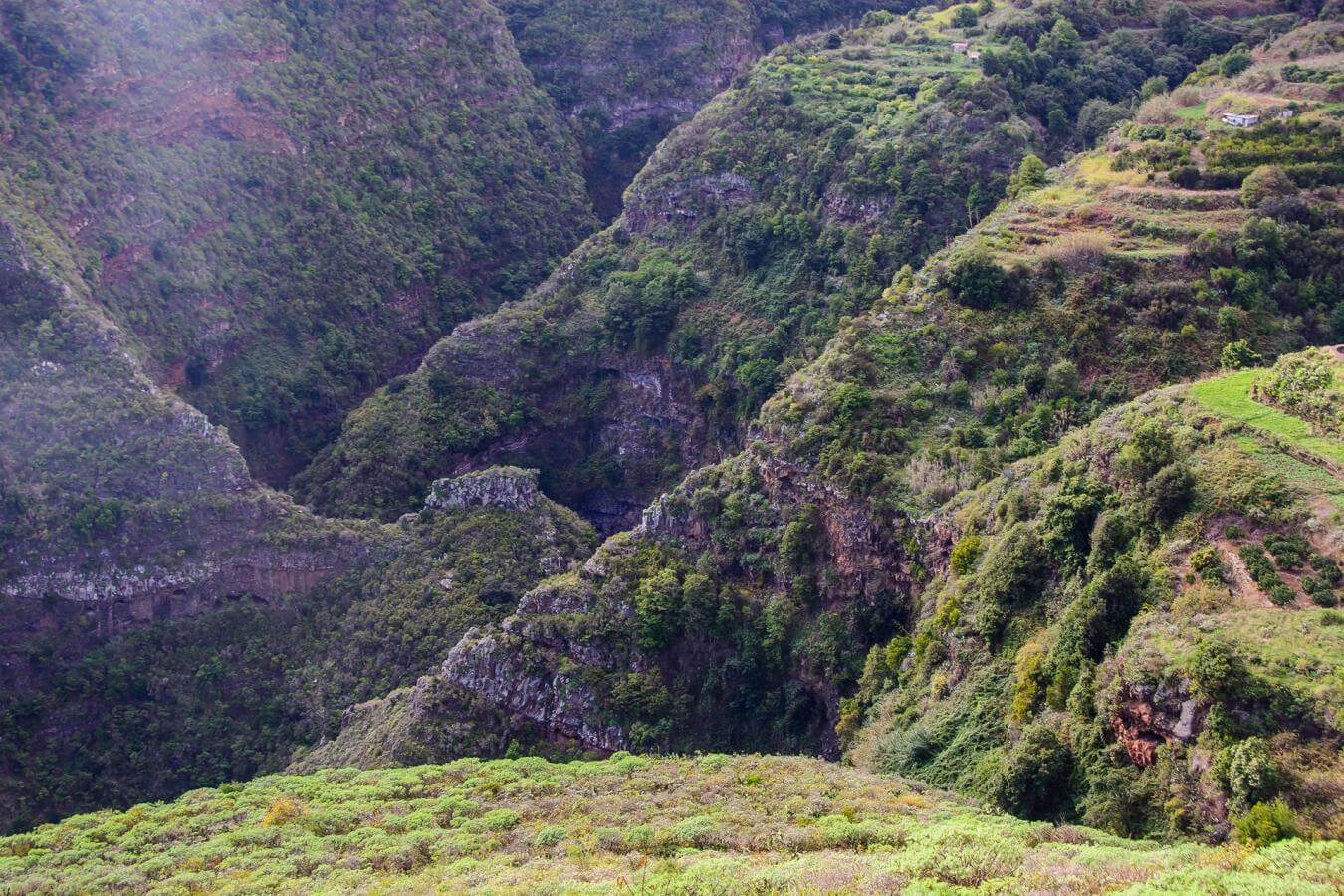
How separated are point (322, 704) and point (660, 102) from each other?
69.0m

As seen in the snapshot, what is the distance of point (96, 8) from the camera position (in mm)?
77062

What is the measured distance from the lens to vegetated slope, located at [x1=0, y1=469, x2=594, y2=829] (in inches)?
2144

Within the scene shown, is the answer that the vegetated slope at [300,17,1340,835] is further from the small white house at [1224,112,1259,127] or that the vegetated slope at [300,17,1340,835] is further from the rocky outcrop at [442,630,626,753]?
the small white house at [1224,112,1259,127]

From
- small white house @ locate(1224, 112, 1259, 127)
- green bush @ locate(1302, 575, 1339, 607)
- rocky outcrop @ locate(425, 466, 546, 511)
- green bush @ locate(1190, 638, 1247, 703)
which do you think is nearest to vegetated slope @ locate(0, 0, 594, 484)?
rocky outcrop @ locate(425, 466, 546, 511)

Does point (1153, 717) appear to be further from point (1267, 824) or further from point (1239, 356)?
point (1239, 356)

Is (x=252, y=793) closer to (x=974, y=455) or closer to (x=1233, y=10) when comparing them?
(x=974, y=455)

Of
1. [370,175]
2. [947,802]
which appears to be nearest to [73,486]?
[370,175]

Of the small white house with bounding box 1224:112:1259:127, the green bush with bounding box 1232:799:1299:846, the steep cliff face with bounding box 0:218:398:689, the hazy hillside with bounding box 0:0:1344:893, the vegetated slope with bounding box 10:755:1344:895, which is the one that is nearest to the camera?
the vegetated slope with bounding box 10:755:1344:895

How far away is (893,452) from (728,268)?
31400mm

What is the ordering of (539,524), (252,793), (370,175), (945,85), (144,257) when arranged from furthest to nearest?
(370,175) → (144,257) → (945,85) → (539,524) → (252,793)

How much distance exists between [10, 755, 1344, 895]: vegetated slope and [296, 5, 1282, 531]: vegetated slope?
31008 mm

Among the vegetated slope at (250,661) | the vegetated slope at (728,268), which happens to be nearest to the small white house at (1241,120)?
the vegetated slope at (728,268)

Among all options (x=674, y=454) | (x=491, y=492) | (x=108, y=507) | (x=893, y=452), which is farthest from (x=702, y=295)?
(x=108, y=507)

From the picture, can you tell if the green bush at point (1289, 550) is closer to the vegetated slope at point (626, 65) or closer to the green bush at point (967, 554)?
the green bush at point (967, 554)
